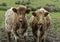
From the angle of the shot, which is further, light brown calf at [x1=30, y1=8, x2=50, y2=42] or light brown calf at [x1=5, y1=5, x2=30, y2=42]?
light brown calf at [x1=30, y1=8, x2=50, y2=42]

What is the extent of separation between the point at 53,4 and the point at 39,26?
1530 centimetres

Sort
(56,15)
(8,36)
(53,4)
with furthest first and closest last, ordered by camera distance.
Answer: (53,4), (56,15), (8,36)

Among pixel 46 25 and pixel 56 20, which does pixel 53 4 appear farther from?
pixel 46 25

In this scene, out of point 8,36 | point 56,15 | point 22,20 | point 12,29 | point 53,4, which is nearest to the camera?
point 22,20

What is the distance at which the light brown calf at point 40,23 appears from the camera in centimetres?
1465

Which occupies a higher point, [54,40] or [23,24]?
[23,24]

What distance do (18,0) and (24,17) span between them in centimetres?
1736

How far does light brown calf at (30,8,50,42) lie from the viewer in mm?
14648

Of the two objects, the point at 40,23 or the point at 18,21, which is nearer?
the point at 40,23

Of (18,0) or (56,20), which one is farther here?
(18,0)

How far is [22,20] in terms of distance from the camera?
47.6 ft

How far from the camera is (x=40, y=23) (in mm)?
14445

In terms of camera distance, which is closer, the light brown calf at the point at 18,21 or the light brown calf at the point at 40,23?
the light brown calf at the point at 18,21

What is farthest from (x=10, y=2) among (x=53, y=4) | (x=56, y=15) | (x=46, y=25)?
(x=46, y=25)
